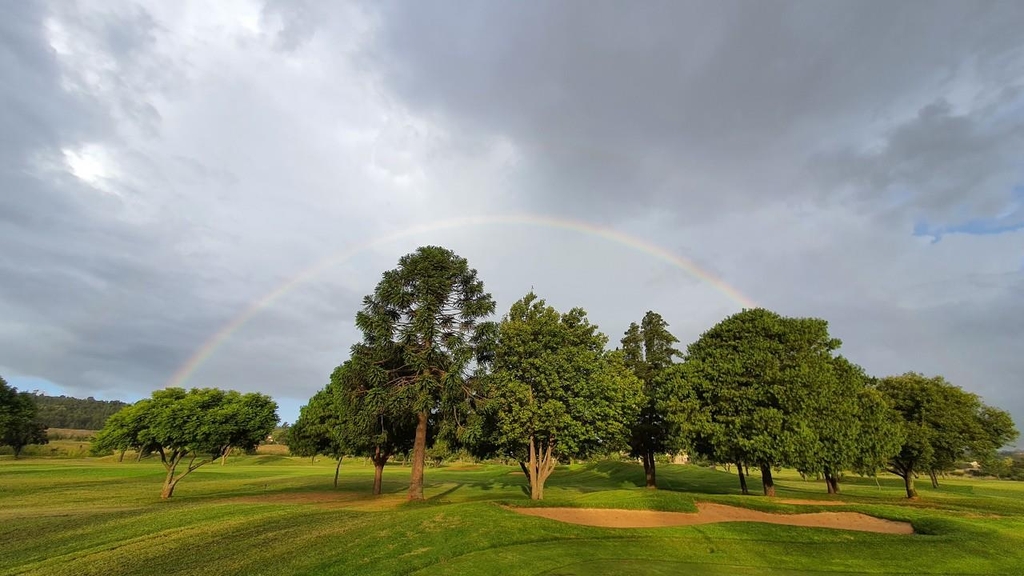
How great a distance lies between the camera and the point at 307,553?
620 inches

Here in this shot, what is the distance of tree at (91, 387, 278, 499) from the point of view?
3450 centimetres

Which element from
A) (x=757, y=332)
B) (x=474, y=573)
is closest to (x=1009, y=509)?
(x=757, y=332)

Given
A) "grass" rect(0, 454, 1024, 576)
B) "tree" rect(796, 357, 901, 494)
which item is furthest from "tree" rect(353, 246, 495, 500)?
"tree" rect(796, 357, 901, 494)

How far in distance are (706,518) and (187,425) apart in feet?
123

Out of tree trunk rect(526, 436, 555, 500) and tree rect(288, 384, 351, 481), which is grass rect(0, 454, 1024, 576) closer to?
tree trunk rect(526, 436, 555, 500)

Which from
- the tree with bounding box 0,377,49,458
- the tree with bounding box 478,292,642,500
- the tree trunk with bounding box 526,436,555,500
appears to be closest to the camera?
the tree with bounding box 478,292,642,500

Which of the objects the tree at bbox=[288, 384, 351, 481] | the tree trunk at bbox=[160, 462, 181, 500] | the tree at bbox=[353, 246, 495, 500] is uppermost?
the tree at bbox=[353, 246, 495, 500]

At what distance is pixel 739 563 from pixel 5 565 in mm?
24866

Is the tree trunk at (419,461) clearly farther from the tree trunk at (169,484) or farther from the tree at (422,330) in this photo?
the tree trunk at (169,484)

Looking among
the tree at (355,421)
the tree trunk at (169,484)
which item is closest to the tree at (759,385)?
the tree at (355,421)

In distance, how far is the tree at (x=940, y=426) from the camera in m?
41.9

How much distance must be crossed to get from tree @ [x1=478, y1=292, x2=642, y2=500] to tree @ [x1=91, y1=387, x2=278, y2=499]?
21.1 m

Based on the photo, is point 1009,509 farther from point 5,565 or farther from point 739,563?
point 5,565

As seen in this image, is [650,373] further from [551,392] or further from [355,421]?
[355,421]
